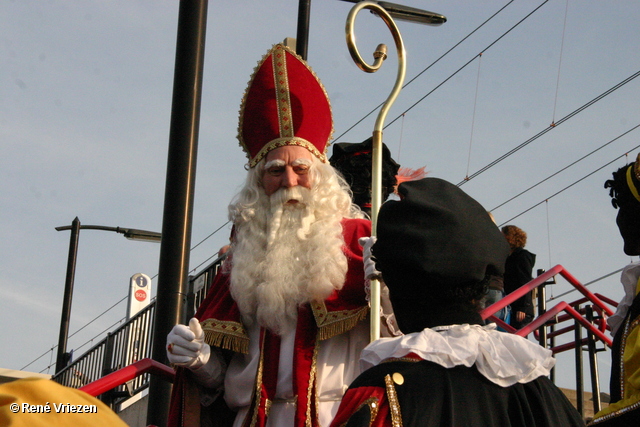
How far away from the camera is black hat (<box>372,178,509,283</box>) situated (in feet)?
8.46

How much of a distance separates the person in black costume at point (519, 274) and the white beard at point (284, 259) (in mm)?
3268

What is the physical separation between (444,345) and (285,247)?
2.16 metres

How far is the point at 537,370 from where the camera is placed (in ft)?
8.38

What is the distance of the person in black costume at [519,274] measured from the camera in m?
7.49

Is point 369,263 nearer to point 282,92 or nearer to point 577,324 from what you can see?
point 282,92

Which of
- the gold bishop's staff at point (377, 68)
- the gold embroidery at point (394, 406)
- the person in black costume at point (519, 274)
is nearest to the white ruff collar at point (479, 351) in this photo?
the gold embroidery at point (394, 406)

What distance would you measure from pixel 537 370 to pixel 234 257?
2.43 m

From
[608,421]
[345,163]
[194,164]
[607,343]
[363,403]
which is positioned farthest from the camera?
[607,343]

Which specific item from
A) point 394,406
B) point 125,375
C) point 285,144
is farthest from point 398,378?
point 285,144

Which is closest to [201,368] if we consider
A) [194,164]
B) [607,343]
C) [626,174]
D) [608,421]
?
[194,164]

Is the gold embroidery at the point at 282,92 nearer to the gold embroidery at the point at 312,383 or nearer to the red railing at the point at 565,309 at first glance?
the gold embroidery at the point at 312,383

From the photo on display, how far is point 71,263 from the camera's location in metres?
14.2

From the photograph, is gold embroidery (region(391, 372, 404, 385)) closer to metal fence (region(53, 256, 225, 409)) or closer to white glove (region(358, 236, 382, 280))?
white glove (region(358, 236, 382, 280))

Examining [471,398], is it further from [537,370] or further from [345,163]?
[345,163]
